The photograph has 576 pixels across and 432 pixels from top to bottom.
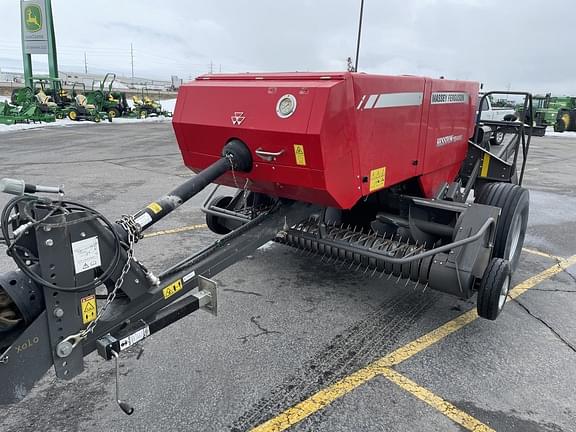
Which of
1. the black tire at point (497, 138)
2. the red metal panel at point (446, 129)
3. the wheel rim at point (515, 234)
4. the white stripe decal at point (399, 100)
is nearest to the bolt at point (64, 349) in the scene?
the white stripe decal at point (399, 100)

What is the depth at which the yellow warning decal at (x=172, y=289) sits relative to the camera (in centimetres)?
267

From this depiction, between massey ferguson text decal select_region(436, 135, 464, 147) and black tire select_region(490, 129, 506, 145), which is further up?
massey ferguson text decal select_region(436, 135, 464, 147)

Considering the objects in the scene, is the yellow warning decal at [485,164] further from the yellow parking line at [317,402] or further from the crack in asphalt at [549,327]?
the yellow parking line at [317,402]

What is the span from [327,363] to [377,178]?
1322 mm

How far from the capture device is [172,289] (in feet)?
8.91

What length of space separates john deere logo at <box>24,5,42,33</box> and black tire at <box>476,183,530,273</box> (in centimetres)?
2689

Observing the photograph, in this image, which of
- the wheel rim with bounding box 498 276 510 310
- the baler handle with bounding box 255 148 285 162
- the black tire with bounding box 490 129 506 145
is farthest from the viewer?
the black tire with bounding box 490 129 506 145

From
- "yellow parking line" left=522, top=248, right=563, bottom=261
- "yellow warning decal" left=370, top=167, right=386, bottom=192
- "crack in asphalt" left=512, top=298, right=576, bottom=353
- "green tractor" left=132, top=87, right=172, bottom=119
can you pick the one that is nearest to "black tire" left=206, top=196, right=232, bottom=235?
"yellow warning decal" left=370, top=167, right=386, bottom=192

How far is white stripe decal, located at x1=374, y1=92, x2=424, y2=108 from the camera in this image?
332 centimetres

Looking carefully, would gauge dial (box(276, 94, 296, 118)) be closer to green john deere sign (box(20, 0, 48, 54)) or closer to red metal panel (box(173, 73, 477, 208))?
red metal panel (box(173, 73, 477, 208))

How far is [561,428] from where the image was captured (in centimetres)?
265

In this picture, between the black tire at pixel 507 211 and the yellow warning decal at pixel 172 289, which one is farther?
the black tire at pixel 507 211

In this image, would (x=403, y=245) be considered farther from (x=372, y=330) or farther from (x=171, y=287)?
(x=171, y=287)

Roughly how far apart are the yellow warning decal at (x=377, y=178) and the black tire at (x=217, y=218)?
182cm
